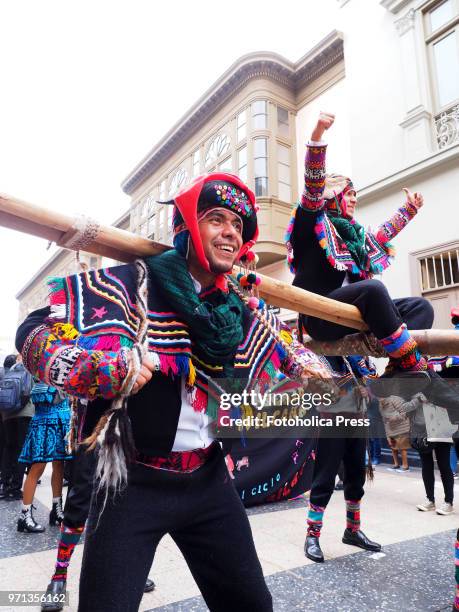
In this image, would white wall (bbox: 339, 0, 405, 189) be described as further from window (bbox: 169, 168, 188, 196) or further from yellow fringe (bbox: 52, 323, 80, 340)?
yellow fringe (bbox: 52, 323, 80, 340)

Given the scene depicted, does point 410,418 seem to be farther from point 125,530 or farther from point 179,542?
point 125,530

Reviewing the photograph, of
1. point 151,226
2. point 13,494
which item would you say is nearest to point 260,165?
point 151,226

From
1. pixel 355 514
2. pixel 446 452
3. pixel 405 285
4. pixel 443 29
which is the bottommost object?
pixel 355 514

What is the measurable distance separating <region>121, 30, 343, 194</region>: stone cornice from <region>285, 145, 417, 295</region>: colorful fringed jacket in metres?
10.6

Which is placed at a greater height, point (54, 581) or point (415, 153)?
point (415, 153)

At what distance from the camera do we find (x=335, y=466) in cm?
348

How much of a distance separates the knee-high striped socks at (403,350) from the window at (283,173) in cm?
1069

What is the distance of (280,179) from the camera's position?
486 inches

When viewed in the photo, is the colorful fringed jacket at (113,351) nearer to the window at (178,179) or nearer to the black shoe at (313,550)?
the black shoe at (313,550)

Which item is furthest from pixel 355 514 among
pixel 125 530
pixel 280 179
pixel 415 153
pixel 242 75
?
pixel 242 75

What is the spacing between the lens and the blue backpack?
215 inches

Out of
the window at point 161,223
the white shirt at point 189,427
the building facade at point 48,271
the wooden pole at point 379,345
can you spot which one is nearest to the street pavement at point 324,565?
the wooden pole at point 379,345

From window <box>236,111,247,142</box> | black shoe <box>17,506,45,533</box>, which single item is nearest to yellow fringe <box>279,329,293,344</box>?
black shoe <box>17,506,45,533</box>

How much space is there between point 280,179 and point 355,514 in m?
10.2
